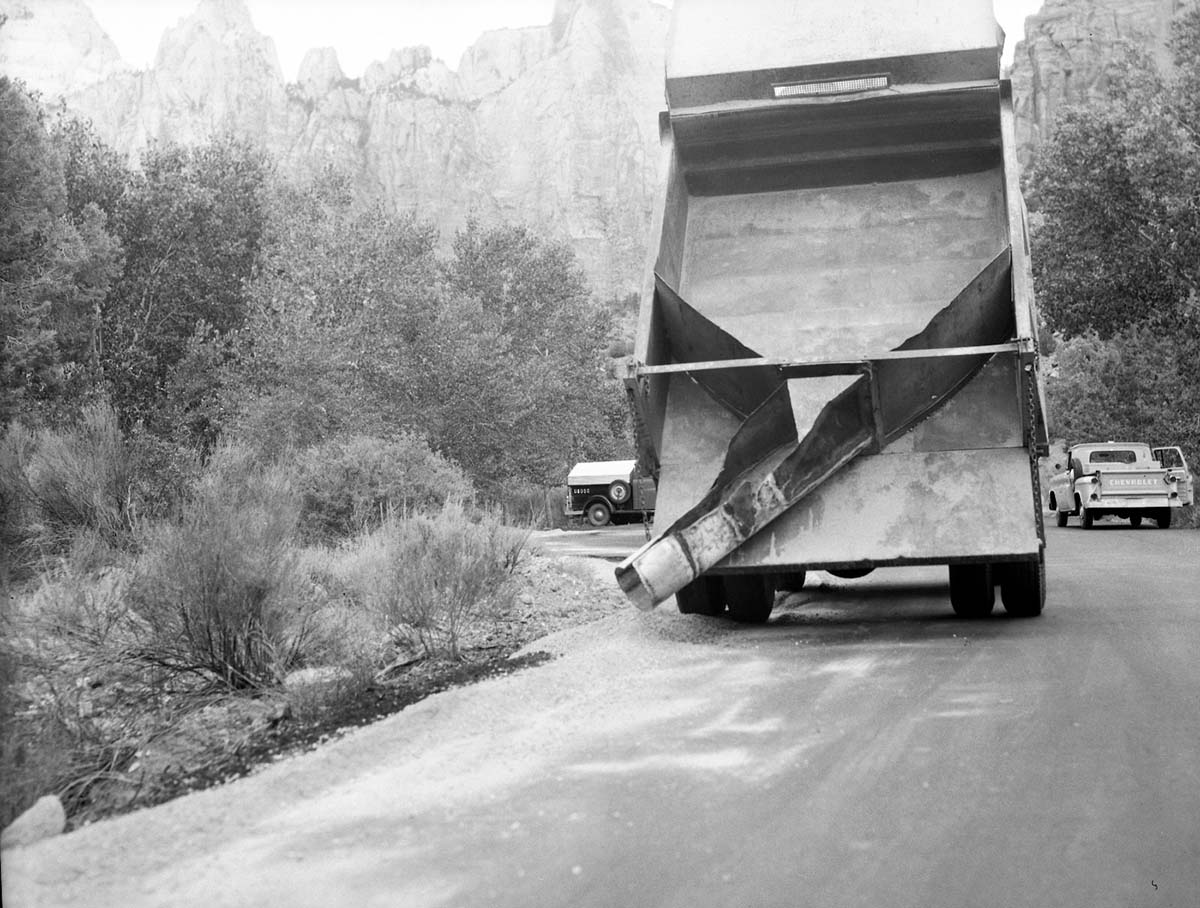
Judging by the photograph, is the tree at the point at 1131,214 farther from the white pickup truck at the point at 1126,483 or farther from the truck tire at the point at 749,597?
the truck tire at the point at 749,597

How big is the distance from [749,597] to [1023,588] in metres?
1.87

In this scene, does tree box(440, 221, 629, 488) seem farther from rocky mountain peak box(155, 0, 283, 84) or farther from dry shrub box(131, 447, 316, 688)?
rocky mountain peak box(155, 0, 283, 84)

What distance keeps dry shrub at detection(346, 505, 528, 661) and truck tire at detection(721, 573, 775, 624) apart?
1.68 metres

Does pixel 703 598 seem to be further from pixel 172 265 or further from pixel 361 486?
pixel 172 265

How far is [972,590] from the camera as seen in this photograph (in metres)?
9.32

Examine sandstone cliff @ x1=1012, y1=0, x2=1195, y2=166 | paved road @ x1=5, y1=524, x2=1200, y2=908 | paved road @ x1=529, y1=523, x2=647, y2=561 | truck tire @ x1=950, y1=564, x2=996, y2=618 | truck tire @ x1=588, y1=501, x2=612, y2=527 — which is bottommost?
paved road @ x1=5, y1=524, x2=1200, y2=908

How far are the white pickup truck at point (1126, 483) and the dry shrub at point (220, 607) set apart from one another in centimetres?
2141

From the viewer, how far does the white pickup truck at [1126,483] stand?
84.0ft

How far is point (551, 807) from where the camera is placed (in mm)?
4617

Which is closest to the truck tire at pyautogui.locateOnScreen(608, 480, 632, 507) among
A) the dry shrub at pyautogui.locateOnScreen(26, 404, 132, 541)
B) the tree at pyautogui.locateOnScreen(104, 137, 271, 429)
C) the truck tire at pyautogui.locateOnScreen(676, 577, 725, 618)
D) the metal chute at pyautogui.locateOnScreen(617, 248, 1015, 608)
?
the tree at pyautogui.locateOnScreen(104, 137, 271, 429)

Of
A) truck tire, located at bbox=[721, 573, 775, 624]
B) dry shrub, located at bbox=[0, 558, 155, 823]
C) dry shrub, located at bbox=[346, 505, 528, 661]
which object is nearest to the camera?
dry shrub, located at bbox=[0, 558, 155, 823]

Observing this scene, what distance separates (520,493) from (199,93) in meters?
99.5

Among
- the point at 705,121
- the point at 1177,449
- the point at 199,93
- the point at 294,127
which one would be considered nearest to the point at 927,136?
the point at 705,121

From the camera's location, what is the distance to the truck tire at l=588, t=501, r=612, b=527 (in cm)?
3612
